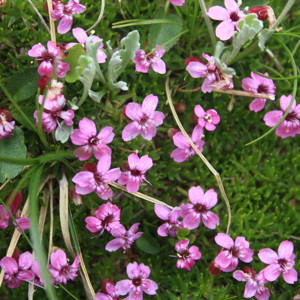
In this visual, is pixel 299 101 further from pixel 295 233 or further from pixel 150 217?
pixel 150 217

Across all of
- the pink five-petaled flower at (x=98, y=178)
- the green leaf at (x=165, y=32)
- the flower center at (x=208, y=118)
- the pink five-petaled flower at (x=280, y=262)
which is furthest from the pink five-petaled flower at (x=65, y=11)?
the pink five-petaled flower at (x=280, y=262)

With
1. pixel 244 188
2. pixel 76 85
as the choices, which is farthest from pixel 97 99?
pixel 244 188

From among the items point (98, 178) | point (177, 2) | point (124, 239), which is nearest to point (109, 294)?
point (124, 239)

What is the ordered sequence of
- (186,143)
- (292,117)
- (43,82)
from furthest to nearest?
(292,117) → (186,143) → (43,82)

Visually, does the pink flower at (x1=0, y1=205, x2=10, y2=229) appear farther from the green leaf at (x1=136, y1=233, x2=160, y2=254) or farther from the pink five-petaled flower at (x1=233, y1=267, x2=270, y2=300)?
the pink five-petaled flower at (x1=233, y1=267, x2=270, y2=300)

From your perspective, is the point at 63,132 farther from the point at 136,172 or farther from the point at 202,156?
the point at 202,156

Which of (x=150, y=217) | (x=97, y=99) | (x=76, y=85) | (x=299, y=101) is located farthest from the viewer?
(x=299, y=101)
